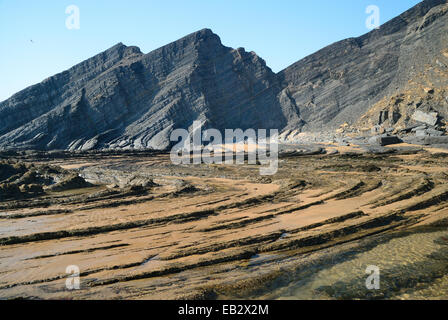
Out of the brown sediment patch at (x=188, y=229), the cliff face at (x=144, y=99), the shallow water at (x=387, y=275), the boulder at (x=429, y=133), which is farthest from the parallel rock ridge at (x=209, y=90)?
the shallow water at (x=387, y=275)

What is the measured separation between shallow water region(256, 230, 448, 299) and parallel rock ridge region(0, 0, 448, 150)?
49789mm

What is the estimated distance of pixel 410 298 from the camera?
6.69 metres

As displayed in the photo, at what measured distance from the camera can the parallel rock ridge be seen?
6128 centimetres

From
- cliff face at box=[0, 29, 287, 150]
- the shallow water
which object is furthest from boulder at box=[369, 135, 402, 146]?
cliff face at box=[0, 29, 287, 150]

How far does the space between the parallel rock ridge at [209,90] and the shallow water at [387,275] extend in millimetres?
49789

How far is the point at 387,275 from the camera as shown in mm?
7656

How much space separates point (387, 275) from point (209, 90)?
220ft

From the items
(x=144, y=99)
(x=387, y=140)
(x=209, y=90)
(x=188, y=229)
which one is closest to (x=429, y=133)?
(x=387, y=140)

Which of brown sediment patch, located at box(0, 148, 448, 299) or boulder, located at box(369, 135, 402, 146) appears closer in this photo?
Answer: brown sediment patch, located at box(0, 148, 448, 299)

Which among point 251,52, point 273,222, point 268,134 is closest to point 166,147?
point 268,134

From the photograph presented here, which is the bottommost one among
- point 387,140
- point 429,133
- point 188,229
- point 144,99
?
point 188,229

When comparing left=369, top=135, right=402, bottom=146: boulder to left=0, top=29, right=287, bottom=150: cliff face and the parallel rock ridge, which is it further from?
left=0, top=29, right=287, bottom=150: cliff face

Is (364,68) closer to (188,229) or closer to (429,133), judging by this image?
(429,133)
